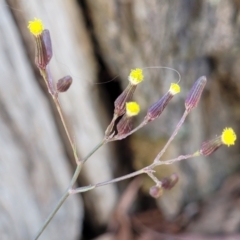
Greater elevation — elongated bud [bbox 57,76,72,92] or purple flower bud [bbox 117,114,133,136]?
elongated bud [bbox 57,76,72,92]

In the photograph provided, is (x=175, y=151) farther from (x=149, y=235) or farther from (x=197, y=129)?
(x=149, y=235)

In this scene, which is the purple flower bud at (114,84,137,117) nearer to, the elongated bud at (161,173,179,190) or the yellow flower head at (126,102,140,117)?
the yellow flower head at (126,102,140,117)

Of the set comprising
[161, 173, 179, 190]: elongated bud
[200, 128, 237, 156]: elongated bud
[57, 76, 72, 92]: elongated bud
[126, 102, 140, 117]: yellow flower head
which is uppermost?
[57, 76, 72, 92]: elongated bud

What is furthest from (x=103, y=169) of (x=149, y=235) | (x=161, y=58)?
(x=161, y=58)

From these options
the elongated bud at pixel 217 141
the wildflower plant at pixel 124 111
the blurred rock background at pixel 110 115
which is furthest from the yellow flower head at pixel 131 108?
the blurred rock background at pixel 110 115

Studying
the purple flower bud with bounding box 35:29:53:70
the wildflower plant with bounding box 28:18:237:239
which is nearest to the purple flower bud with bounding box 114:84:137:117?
the wildflower plant with bounding box 28:18:237:239

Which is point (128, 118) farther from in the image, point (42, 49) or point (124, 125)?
point (42, 49)
